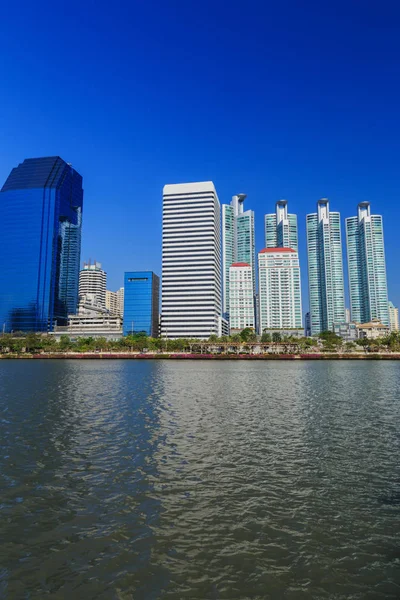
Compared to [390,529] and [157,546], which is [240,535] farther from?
[390,529]

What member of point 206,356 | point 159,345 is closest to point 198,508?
point 206,356

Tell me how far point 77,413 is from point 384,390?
3804cm

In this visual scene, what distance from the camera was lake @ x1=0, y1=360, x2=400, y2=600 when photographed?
9555 mm

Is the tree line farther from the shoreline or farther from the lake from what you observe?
the lake

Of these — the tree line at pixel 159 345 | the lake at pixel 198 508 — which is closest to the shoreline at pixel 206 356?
the tree line at pixel 159 345

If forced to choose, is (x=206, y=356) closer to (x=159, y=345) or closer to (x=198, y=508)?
(x=159, y=345)

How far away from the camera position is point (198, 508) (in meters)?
13.7

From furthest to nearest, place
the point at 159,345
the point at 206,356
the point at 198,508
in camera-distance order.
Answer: the point at 159,345 → the point at 206,356 → the point at 198,508

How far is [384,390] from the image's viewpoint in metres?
49.2

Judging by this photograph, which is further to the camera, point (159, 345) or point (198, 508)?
point (159, 345)

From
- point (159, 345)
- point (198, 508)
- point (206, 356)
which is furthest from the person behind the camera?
point (159, 345)

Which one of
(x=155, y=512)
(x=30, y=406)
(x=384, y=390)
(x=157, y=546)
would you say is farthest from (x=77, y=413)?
(x=384, y=390)

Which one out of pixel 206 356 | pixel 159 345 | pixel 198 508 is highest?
pixel 159 345

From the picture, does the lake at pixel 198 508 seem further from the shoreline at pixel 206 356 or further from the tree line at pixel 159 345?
the tree line at pixel 159 345
